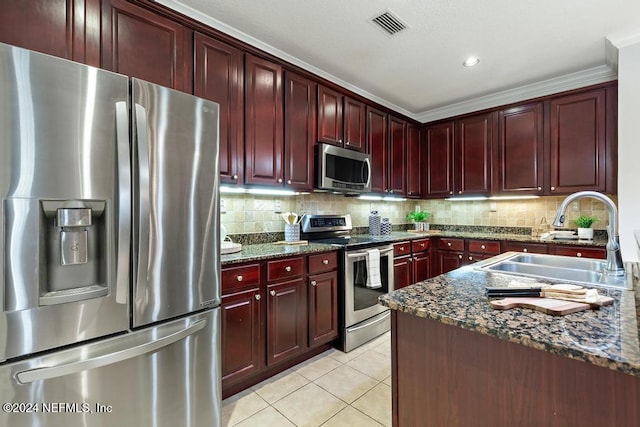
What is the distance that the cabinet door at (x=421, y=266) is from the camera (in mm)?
3523

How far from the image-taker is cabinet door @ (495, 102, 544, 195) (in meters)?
3.30

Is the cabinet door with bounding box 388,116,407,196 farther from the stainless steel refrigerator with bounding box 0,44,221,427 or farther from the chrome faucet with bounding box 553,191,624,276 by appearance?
the stainless steel refrigerator with bounding box 0,44,221,427

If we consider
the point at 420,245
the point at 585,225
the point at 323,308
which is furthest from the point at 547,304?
the point at 585,225

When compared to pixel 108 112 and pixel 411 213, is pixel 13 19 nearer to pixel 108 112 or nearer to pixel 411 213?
pixel 108 112

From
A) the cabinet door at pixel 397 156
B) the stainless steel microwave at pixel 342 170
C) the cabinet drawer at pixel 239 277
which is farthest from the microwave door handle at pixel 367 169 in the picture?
the cabinet drawer at pixel 239 277

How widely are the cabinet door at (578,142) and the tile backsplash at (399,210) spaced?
304mm

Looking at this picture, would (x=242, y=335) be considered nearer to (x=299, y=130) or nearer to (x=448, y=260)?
(x=299, y=130)

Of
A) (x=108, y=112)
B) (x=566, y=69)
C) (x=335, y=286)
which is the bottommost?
(x=335, y=286)

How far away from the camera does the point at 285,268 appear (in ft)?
7.25

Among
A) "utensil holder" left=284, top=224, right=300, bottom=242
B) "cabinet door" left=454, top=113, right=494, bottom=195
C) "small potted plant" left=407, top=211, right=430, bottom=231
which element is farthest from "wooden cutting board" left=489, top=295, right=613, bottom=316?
"small potted plant" left=407, top=211, right=430, bottom=231

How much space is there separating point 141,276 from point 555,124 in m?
3.98

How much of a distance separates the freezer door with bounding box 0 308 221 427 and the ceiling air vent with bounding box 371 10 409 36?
2218 millimetres

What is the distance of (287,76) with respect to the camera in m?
2.61

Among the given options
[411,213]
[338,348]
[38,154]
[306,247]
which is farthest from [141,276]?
[411,213]
